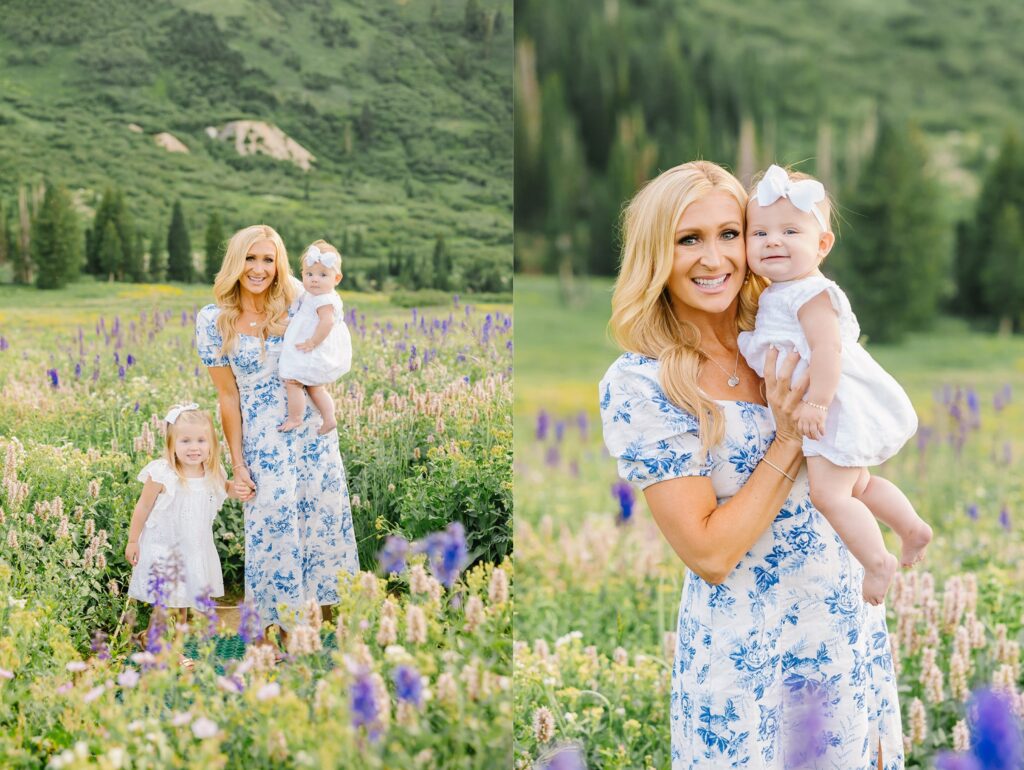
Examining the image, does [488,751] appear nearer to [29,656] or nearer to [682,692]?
[682,692]

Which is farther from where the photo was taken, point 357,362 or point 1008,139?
point 1008,139

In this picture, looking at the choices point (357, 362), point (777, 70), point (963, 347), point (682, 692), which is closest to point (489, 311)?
point (357, 362)

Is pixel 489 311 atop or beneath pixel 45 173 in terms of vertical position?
beneath

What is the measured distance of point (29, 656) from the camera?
3.06 metres

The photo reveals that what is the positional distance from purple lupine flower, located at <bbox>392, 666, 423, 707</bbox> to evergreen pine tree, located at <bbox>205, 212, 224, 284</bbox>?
3.97ft

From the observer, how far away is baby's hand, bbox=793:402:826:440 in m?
2.35

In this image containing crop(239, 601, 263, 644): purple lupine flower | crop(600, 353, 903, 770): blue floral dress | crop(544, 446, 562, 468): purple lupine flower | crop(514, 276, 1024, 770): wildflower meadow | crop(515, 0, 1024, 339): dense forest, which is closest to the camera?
crop(600, 353, 903, 770): blue floral dress

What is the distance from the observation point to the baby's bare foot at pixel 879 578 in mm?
2434

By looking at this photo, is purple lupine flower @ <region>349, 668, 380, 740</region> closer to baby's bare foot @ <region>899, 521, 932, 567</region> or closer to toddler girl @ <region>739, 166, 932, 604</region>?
toddler girl @ <region>739, 166, 932, 604</region>

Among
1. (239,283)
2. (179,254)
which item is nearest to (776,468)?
(239,283)

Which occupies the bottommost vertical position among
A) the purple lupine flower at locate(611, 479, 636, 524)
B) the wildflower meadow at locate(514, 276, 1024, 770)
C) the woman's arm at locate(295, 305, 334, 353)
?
the wildflower meadow at locate(514, 276, 1024, 770)

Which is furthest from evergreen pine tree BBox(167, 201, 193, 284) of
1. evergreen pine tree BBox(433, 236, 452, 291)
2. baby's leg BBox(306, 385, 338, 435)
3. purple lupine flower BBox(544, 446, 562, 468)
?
purple lupine flower BBox(544, 446, 562, 468)

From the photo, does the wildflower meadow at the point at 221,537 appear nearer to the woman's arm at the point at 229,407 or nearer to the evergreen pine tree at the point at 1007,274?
the woman's arm at the point at 229,407

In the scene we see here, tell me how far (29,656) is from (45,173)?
4.45 feet
